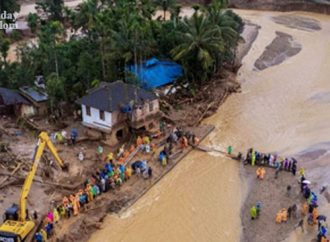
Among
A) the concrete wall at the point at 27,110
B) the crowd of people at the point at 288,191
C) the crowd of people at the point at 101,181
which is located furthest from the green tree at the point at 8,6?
the crowd of people at the point at 288,191

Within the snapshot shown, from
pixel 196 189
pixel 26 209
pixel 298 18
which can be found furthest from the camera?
pixel 298 18

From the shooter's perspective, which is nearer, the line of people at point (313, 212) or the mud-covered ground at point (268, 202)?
the line of people at point (313, 212)

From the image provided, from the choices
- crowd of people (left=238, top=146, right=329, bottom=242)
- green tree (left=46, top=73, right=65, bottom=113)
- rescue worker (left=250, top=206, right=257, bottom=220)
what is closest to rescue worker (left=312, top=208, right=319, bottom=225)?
crowd of people (left=238, top=146, right=329, bottom=242)

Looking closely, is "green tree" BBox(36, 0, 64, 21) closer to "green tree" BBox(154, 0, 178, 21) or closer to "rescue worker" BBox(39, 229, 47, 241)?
"green tree" BBox(154, 0, 178, 21)

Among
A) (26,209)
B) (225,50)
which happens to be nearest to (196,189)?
(26,209)

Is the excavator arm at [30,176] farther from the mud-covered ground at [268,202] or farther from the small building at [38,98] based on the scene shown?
the mud-covered ground at [268,202]

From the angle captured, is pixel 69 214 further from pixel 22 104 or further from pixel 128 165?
pixel 22 104

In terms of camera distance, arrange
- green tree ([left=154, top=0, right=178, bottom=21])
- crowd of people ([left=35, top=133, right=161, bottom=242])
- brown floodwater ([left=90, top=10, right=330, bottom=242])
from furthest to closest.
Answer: green tree ([left=154, top=0, right=178, bottom=21]), brown floodwater ([left=90, top=10, right=330, bottom=242]), crowd of people ([left=35, top=133, right=161, bottom=242])
